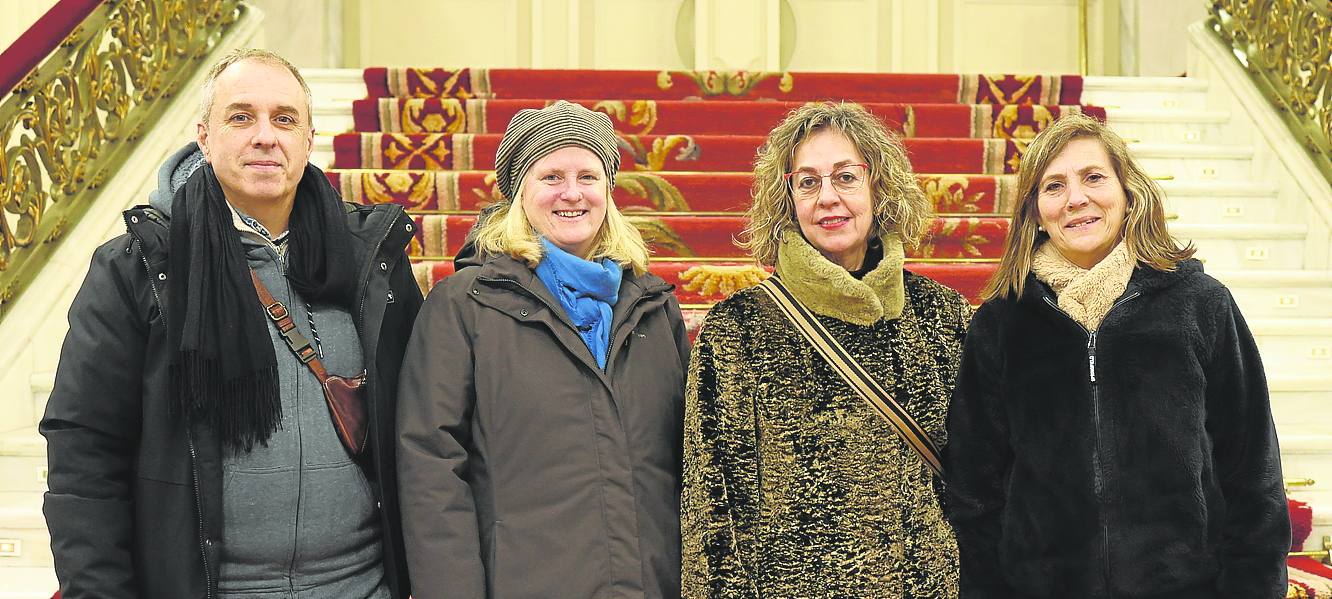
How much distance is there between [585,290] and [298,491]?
0.56 m

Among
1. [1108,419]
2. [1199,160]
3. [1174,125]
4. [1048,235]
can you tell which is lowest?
[1108,419]

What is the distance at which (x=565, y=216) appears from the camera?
1763 mm

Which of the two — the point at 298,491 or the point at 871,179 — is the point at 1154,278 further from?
the point at 298,491

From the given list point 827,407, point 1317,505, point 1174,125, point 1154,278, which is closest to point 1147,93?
point 1174,125

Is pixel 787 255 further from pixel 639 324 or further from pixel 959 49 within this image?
pixel 959 49

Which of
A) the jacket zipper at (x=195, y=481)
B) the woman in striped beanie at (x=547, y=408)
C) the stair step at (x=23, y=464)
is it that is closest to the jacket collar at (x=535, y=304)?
the woman in striped beanie at (x=547, y=408)

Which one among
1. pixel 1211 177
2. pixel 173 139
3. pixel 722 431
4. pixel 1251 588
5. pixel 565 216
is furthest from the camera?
pixel 1211 177

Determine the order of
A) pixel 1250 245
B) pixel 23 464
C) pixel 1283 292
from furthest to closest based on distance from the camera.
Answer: pixel 1250 245, pixel 1283 292, pixel 23 464

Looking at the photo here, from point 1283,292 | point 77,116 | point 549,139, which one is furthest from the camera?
point 1283,292

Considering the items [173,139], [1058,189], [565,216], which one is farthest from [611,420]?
[173,139]

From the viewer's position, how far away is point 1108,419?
5.24ft

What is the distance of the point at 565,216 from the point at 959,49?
555 centimetres

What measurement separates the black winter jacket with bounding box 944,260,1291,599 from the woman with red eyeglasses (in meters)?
0.13

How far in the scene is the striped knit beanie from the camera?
5.77 feet
